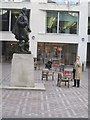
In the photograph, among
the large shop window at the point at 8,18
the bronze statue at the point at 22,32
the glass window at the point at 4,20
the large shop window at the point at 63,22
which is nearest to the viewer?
the bronze statue at the point at 22,32

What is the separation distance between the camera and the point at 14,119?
31.9 feet

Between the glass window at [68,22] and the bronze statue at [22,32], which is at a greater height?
the glass window at [68,22]

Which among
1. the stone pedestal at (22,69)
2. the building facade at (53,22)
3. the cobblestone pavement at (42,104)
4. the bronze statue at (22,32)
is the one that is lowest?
the cobblestone pavement at (42,104)

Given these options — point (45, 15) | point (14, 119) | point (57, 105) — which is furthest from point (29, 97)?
point (45, 15)

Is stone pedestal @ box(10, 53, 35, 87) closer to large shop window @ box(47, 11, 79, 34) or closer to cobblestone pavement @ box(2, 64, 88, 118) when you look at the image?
cobblestone pavement @ box(2, 64, 88, 118)

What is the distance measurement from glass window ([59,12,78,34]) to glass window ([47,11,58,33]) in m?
0.58

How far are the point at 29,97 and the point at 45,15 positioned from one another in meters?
30.3

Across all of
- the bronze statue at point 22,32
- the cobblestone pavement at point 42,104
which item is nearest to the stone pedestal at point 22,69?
the bronze statue at point 22,32

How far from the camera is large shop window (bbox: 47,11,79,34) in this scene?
147 ft

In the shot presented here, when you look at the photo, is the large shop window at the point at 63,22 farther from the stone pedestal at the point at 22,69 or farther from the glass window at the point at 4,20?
the stone pedestal at the point at 22,69

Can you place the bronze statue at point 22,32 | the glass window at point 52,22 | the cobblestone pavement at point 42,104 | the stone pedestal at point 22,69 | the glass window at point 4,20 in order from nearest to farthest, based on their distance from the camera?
1. the cobblestone pavement at point 42,104
2. the stone pedestal at point 22,69
3. the bronze statue at point 22,32
4. the glass window at point 52,22
5. the glass window at point 4,20

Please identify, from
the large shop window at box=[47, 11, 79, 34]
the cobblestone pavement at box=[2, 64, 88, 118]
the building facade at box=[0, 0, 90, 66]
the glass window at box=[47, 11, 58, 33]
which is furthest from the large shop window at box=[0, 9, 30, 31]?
the cobblestone pavement at box=[2, 64, 88, 118]

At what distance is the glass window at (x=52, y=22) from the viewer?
147ft

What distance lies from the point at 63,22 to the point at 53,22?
115 cm
